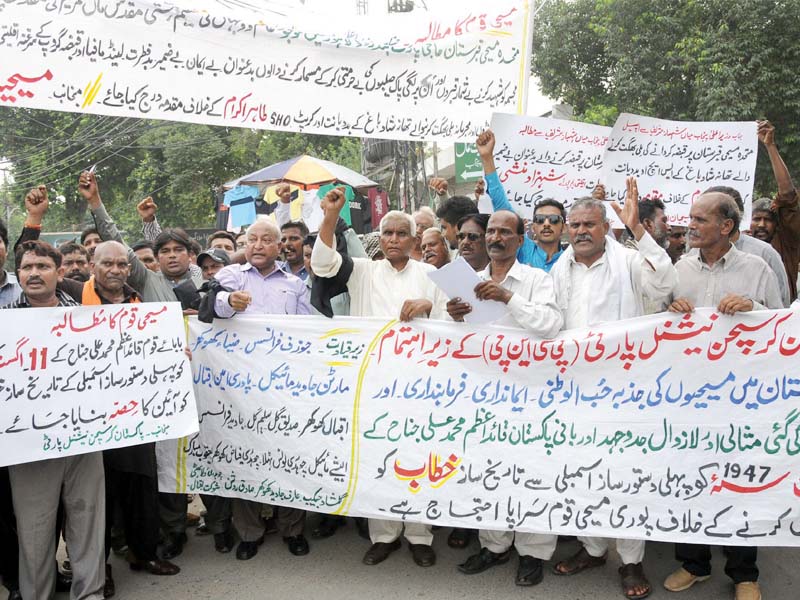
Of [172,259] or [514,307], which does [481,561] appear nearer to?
[514,307]

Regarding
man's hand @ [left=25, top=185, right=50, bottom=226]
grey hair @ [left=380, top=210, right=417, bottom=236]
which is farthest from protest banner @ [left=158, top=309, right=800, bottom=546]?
man's hand @ [left=25, top=185, right=50, bottom=226]

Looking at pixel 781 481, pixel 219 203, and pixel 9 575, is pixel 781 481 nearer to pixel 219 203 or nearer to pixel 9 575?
pixel 9 575

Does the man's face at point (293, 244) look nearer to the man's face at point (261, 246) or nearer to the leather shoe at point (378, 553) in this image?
the man's face at point (261, 246)

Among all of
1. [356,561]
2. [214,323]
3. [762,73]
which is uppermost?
[762,73]

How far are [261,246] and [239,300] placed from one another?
50 cm

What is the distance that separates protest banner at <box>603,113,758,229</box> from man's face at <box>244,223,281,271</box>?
2422 mm

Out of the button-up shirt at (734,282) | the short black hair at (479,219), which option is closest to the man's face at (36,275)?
the short black hair at (479,219)

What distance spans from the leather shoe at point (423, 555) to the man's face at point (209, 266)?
298 centimetres

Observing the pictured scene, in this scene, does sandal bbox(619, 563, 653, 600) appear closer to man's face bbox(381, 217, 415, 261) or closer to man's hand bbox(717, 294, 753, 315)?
man's hand bbox(717, 294, 753, 315)

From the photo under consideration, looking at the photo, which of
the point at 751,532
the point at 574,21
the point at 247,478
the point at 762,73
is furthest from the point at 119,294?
the point at 574,21

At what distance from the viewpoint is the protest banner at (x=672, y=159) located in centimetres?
514

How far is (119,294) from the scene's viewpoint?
412cm

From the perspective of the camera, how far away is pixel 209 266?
6.09m

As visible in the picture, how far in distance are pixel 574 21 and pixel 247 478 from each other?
19525 millimetres
